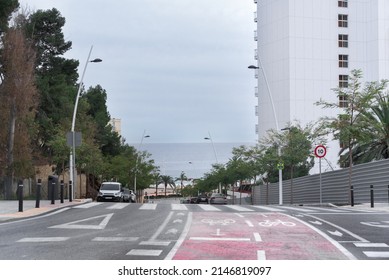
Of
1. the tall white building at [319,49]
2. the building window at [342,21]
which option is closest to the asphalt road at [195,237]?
the tall white building at [319,49]

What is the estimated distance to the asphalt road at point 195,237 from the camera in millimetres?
10102

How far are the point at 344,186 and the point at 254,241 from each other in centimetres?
2262

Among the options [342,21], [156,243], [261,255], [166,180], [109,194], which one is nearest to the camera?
[261,255]

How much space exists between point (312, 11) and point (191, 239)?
6977 cm

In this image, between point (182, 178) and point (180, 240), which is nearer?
point (180, 240)

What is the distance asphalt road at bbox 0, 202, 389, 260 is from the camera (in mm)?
10102

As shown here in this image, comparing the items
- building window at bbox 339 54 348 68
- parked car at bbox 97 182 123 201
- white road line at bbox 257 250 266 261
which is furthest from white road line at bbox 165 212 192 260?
building window at bbox 339 54 348 68

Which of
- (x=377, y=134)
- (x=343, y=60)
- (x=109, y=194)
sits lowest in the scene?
(x=109, y=194)

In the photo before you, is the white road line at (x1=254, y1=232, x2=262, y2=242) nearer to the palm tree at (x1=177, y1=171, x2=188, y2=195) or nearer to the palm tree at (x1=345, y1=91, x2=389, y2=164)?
the palm tree at (x1=345, y1=91, x2=389, y2=164)

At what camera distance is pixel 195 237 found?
1234cm

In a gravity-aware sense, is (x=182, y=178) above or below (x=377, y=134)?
below

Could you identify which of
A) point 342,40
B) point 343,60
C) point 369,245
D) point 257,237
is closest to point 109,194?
point 257,237

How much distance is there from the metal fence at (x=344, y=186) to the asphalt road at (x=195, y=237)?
10694mm

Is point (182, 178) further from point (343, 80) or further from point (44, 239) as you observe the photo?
point (44, 239)
